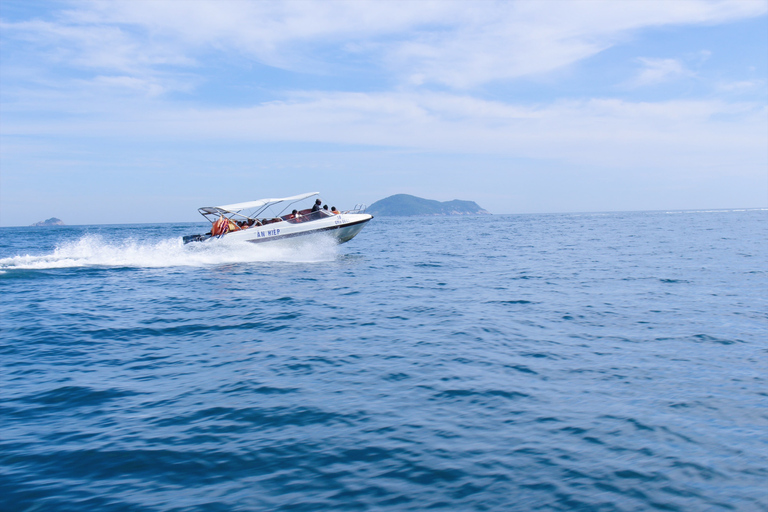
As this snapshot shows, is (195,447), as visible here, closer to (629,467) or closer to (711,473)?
(629,467)

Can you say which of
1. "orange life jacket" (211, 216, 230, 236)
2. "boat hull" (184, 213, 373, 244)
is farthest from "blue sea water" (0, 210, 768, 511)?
"boat hull" (184, 213, 373, 244)

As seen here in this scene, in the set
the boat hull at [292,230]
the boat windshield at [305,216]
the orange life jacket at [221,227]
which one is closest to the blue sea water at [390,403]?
the orange life jacket at [221,227]

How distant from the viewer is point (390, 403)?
23.6 feet

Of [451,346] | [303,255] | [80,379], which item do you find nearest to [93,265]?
[303,255]

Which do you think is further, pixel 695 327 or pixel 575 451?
pixel 695 327

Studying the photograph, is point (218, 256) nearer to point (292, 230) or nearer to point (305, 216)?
point (292, 230)

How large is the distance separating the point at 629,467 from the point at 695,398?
8.87 ft

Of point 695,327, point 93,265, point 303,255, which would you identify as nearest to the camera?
point 695,327

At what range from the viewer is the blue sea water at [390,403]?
16.4 ft

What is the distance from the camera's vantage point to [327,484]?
505 cm

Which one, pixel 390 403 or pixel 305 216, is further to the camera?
pixel 305 216

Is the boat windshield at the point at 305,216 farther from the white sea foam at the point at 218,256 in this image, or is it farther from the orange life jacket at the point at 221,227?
the orange life jacket at the point at 221,227

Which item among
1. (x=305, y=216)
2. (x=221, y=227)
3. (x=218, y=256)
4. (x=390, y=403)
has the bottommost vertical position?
A: (x=390, y=403)

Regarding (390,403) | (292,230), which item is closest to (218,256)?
(292,230)
